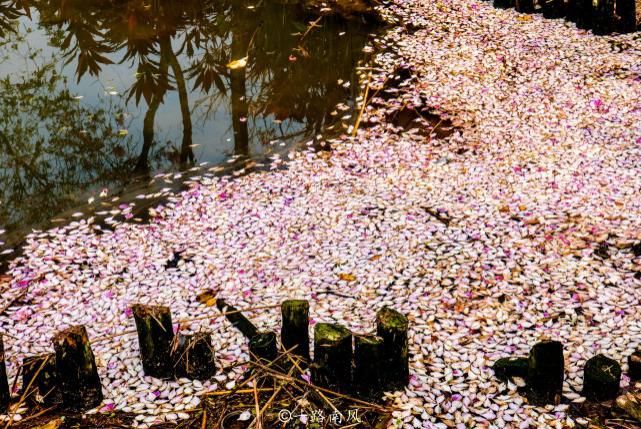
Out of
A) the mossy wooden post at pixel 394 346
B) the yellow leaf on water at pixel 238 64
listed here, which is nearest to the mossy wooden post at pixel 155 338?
the mossy wooden post at pixel 394 346

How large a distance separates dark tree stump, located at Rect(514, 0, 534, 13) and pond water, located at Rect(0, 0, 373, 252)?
10.5 ft

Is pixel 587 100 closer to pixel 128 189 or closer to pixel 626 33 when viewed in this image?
pixel 626 33

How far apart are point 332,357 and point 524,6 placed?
10.6 metres

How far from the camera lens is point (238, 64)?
30.7 ft

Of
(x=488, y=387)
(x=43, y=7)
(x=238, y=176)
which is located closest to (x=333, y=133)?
(x=238, y=176)

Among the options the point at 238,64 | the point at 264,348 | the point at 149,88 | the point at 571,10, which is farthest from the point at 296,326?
the point at 571,10

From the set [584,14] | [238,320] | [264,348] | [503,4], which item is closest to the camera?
[264,348]

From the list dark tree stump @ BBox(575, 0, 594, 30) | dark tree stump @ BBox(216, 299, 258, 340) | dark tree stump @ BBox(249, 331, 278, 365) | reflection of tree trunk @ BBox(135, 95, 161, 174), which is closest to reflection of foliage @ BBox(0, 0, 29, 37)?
reflection of tree trunk @ BBox(135, 95, 161, 174)

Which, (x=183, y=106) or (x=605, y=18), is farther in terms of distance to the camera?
(x=605, y=18)

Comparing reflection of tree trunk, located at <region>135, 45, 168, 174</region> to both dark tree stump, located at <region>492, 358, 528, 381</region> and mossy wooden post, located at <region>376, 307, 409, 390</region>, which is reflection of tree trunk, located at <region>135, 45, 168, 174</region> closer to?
mossy wooden post, located at <region>376, 307, 409, 390</region>

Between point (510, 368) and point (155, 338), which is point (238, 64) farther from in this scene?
point (510, 368)

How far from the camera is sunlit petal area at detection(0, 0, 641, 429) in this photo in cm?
346

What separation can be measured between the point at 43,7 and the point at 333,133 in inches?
281

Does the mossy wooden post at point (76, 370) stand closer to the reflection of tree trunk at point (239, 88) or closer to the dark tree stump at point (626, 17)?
the reflection of tree trunk at point (239, 88)
